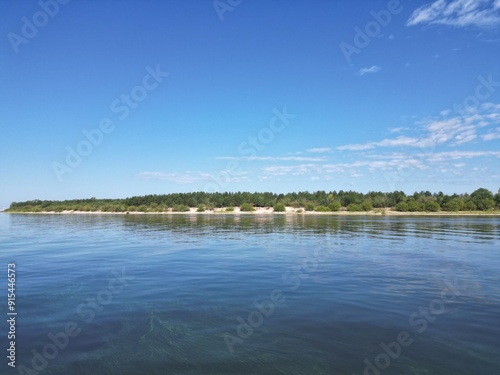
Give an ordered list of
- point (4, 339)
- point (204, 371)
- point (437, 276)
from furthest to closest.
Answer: point (437, 276), point (4, 339), point (204, 371)

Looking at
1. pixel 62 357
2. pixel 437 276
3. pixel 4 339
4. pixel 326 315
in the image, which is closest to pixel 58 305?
pixel 4 339

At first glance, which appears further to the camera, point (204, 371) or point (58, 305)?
point (58, 305)

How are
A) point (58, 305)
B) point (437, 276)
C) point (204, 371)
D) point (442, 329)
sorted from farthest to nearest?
point (437, 276) < point (58, 305) < point (442, 329) < point (204, 371)

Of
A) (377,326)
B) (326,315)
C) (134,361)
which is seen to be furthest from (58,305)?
(377,326)

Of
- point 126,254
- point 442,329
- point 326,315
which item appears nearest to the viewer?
point 442,329

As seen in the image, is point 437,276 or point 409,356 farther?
point 437,276

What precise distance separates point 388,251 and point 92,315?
1327 inches

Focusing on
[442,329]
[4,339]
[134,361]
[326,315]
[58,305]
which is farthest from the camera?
[58,305]

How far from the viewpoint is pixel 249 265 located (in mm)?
31000

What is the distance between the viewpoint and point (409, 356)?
12086 mm

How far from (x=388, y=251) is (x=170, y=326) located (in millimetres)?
32129

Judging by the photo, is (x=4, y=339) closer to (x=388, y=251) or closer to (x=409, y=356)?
(x=409, y=356)

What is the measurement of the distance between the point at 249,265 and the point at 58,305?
1628 cm

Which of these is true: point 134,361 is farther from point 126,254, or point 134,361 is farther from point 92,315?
point 126,254
